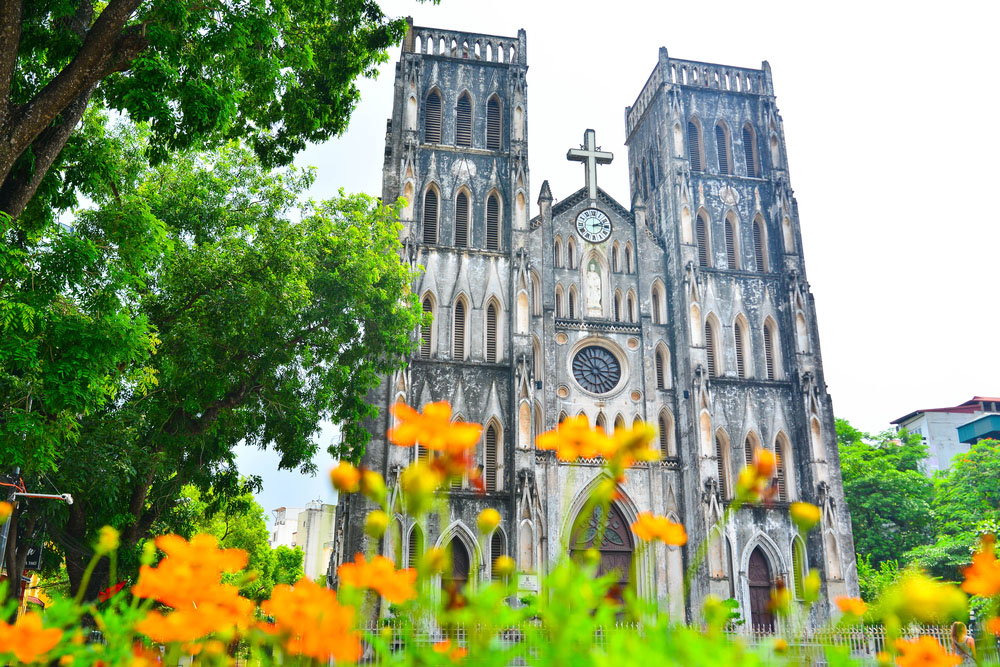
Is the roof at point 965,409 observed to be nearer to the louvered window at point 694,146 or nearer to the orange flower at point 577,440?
the louvered window at point 694,146

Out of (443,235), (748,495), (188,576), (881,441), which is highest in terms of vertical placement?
(443,235)

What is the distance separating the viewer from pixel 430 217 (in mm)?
27438

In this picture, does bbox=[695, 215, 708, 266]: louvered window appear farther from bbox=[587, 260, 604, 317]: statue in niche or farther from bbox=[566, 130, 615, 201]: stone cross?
bbox=[566, 130, 615, 201]: stone cross

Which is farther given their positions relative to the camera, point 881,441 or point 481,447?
point 881,441

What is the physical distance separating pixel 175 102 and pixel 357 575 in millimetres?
8670

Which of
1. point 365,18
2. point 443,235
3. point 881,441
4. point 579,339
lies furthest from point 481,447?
point 881,441

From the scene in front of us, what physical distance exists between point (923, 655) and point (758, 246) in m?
28.7

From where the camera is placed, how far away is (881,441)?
124 ft

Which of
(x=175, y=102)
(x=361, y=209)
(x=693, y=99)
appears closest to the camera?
(x=175, y=102)

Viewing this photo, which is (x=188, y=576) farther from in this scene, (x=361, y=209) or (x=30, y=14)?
(x=361, y=209)

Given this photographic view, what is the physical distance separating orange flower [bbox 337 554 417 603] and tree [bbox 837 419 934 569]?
112 feet

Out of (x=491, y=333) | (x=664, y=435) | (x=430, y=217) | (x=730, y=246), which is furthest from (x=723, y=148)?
(x=491, y=333)

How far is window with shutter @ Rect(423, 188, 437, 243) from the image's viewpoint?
27.2m

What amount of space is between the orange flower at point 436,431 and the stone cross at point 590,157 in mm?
28174
